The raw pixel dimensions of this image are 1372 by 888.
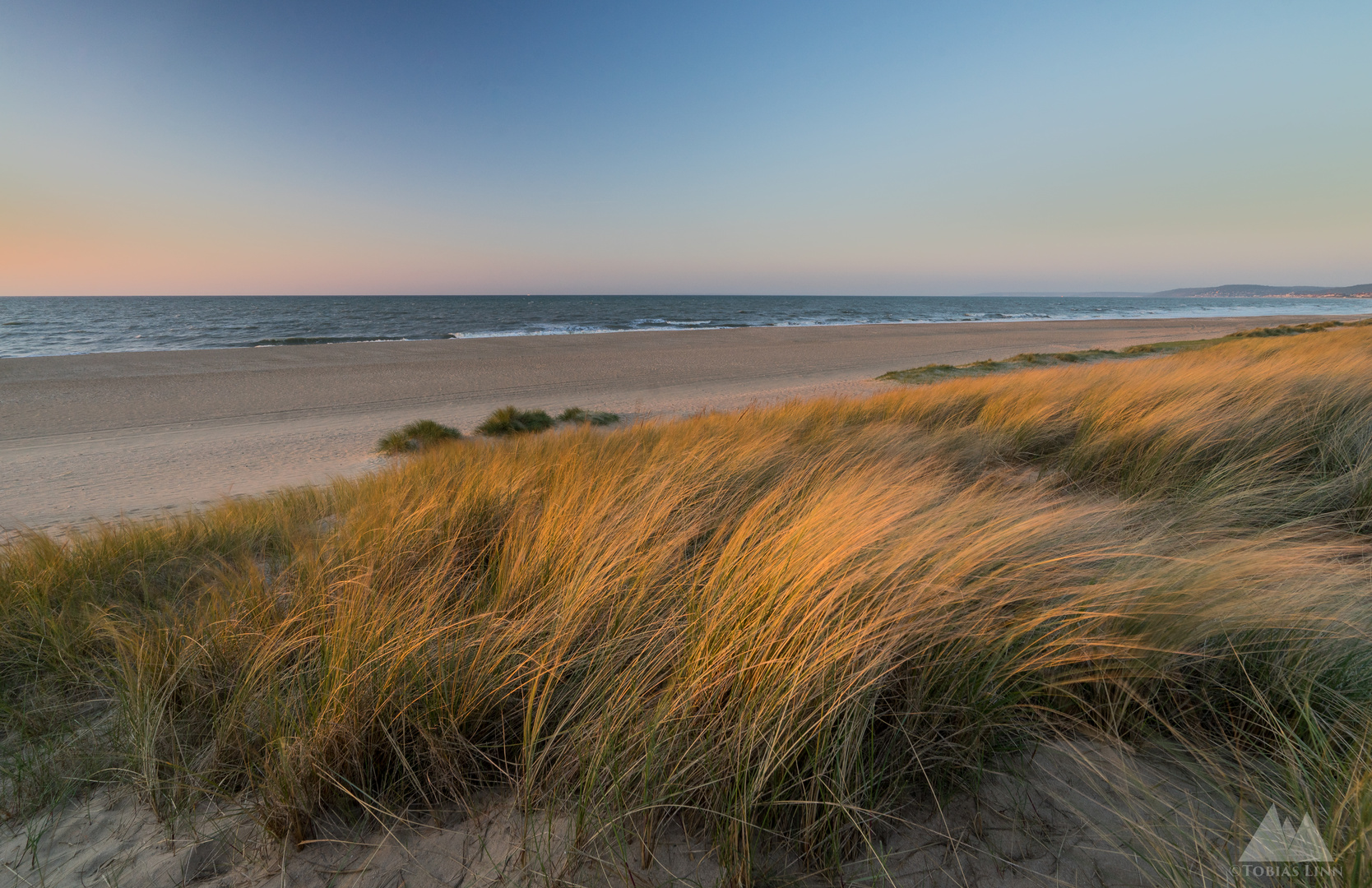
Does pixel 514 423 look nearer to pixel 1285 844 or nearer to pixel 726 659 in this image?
pixel 726 659

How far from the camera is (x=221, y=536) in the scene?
3605 mm

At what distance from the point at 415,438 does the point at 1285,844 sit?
8.93m

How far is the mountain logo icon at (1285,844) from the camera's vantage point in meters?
1.05

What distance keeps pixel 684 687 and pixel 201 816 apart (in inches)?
55.3

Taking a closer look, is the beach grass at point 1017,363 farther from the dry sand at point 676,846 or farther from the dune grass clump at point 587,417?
the dry sand at point 676,846

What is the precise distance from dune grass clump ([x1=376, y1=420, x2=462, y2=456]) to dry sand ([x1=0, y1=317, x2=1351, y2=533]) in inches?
13.4

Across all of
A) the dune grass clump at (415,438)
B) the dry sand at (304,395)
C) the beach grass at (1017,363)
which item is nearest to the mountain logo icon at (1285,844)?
the dry sand at (304,395)

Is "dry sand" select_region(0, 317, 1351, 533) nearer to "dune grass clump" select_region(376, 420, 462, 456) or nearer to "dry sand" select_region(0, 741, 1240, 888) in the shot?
"dune grass clump" select_region(376, 420, 462, 456)

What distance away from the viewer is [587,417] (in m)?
10.1

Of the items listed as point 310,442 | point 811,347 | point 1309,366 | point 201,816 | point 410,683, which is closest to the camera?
point 201,816

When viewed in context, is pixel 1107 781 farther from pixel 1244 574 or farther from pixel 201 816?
pixel 201 816

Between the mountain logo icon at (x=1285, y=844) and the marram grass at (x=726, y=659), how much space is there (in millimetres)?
70

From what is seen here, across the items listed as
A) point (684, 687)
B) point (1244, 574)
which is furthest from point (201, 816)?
point (1244, 574)

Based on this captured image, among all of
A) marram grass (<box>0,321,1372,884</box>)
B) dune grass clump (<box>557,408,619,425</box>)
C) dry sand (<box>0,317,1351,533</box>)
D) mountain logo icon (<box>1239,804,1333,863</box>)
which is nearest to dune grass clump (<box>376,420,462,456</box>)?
dry sand (<box>0,317,1351,533</box>)
